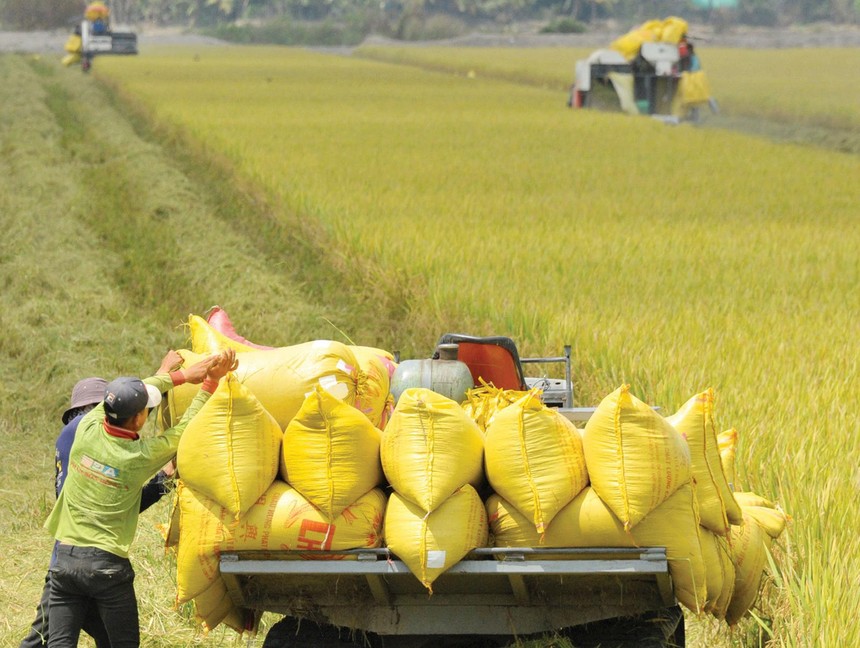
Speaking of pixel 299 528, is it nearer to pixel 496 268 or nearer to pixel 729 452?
pixel 729 452

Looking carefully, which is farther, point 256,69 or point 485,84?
point 256,69

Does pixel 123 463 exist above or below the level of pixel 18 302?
above

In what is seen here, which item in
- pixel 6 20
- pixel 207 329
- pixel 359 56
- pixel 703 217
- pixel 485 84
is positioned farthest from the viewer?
pixel 6 20

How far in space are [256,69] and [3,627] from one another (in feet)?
147

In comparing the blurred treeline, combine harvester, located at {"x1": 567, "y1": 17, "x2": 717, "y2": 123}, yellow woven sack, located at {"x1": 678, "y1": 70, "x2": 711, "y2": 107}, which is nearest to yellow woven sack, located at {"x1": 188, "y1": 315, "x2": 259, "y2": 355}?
combine harvester, located at {"x1": 567, "y1": 17, "x2": 717, "y2": 123}

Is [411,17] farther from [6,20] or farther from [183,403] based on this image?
[183,403]

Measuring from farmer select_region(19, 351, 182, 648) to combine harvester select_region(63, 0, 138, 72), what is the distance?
40.9 meters

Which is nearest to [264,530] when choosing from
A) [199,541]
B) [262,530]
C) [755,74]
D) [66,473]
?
[262,530]

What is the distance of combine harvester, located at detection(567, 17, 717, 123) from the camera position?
85.5 feet

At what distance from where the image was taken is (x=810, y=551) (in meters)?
3.85

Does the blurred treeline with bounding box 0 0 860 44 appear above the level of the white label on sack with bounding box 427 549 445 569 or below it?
below

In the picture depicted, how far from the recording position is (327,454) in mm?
3756

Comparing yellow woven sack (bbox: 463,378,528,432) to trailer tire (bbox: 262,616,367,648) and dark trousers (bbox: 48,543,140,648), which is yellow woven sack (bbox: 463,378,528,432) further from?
dark trousers (bbox: 48,543,140,648)

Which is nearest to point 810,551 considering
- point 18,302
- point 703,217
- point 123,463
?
point 123,463
